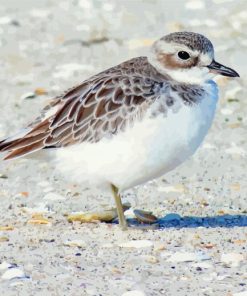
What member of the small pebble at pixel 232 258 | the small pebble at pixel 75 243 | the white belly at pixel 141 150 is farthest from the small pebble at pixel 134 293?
the white belly at pixel 141 150

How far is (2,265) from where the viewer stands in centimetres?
682

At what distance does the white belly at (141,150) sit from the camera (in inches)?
282

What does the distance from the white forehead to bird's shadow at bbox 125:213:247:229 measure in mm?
1108

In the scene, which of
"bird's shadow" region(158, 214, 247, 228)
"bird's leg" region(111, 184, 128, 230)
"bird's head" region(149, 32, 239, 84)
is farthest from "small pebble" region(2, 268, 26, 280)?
"bird's head" region(149, 32, 239, 84)

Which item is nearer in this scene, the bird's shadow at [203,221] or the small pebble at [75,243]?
the small pebble at [75,243]

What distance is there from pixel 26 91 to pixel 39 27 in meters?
2.01

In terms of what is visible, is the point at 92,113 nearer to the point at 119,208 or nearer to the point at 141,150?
the point at 141,150

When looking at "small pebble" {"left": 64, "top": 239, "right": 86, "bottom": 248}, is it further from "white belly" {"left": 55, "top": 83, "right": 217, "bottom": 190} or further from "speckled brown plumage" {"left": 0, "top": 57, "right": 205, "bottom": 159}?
"speckled brown plumage" {"left": 0, "top": 57, "right": 205, "bottom": 159}

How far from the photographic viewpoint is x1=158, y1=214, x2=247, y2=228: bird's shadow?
7742mm

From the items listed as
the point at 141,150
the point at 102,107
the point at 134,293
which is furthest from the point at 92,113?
the point at 134,293

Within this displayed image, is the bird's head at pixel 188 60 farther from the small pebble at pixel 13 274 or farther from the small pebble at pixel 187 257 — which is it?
the small pebble at pixel 13 274

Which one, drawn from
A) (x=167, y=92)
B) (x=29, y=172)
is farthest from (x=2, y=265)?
(x=29, y=172)

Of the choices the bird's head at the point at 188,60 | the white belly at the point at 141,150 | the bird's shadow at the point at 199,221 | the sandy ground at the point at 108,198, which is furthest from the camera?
the bird's shadow at the point at 199,221

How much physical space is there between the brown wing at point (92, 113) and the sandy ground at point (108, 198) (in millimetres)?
608
